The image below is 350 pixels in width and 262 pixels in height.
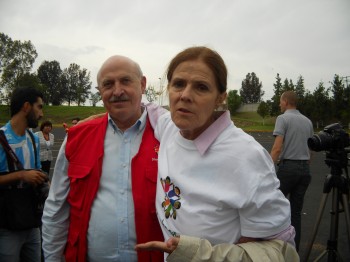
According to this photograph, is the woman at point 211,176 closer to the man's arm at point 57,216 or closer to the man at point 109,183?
the man at point 109,183

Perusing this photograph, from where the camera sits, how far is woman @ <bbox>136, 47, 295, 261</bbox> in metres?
1.38

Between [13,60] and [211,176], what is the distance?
64.1 metres

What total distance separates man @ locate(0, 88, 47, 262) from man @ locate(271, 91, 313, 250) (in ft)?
11.6

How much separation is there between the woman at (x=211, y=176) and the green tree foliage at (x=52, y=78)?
98.2 meters

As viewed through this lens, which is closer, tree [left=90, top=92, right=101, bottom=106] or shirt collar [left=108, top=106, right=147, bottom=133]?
shirt collar [left=108, top=106, right=147, bottom=133]

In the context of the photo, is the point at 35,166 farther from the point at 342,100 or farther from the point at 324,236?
the point at 342,100

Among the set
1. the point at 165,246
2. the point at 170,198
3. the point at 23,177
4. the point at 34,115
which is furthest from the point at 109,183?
the point at 34,115

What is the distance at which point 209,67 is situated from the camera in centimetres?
157

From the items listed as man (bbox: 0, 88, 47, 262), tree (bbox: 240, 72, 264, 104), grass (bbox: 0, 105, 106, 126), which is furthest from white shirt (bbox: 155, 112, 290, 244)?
tree (bbox: 240, 72, 264, 104)

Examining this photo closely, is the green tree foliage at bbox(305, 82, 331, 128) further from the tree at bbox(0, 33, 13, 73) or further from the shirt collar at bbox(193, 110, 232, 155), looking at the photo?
the tree at bbox(0, 33, 13, 73)

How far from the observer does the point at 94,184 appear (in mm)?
2004

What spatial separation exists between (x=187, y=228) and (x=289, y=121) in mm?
3926

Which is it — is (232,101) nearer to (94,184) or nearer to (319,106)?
(94,184)

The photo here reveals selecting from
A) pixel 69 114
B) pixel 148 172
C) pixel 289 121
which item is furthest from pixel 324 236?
pixel 69 114
